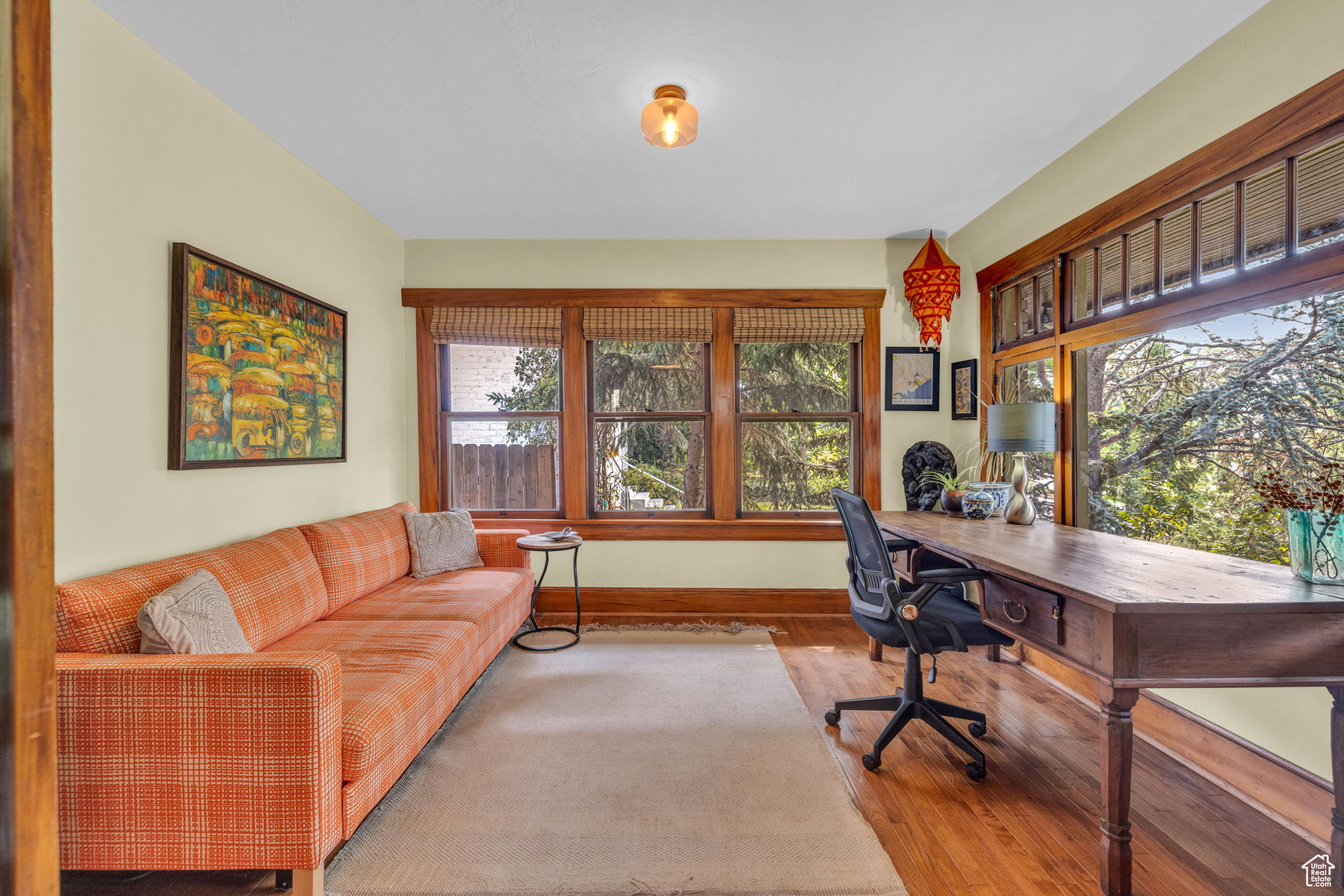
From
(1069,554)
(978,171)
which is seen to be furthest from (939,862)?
(978,171)

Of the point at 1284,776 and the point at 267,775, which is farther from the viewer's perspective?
the point at 1284,776

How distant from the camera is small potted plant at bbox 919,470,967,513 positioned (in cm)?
330

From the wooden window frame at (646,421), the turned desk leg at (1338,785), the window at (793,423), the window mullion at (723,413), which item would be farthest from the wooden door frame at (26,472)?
the window at (793,423)

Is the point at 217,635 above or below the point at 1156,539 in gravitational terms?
A: below

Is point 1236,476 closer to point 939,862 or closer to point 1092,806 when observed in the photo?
point 1092,806

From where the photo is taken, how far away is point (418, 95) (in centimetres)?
240

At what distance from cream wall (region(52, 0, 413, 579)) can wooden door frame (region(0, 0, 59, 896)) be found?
57.5 inches

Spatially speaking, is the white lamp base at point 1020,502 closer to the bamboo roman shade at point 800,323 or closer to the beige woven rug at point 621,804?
the beige woven rug at point 621,804

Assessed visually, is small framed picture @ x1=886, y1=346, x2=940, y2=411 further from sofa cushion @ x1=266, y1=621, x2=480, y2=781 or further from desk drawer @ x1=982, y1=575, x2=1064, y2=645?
sofa cushion @ x1=266, y1=621, x2=480, y2=781

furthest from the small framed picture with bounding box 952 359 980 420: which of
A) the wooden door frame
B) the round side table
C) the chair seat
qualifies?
the wooden door frame

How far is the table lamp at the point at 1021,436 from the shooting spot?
2.76 meters

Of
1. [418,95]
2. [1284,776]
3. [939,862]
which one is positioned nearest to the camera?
[939,862]

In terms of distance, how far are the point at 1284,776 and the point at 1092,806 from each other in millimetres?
594

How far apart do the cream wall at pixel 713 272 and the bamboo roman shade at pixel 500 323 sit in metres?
0.19
